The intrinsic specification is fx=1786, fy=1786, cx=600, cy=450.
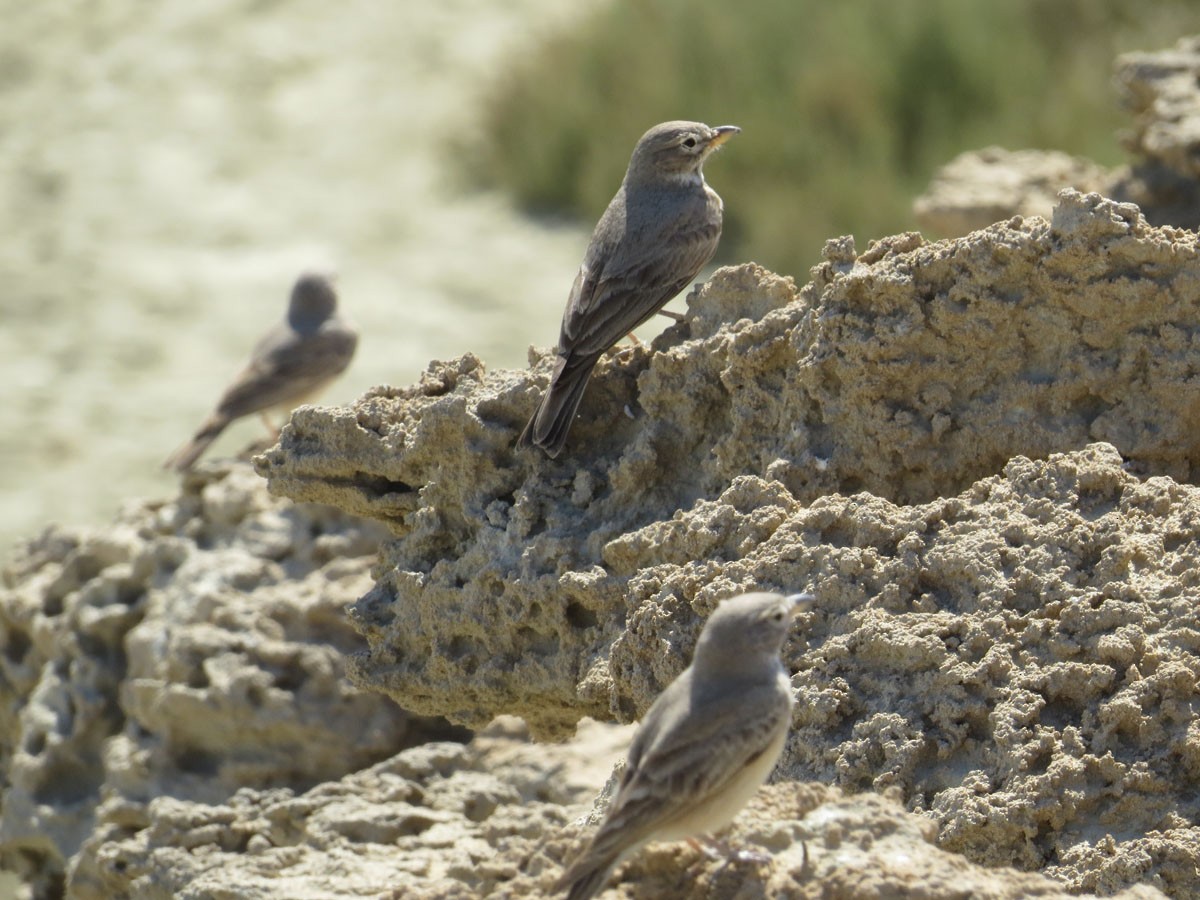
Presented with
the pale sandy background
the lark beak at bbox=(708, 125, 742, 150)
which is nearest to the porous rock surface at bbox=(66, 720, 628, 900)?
the lark beak at bbox=(708, 125, 742, 150)

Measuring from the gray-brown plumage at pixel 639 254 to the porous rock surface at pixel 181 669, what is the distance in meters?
1.52

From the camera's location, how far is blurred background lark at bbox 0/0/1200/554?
14469 millimetres

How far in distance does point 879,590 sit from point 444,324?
11.0 meters

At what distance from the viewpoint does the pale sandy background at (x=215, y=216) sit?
46.5 feet

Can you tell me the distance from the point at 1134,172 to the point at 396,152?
10.6 meters

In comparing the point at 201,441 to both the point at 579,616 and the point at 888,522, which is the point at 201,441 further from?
the point at 888,522

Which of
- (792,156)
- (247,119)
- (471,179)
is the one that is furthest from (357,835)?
(247,119)

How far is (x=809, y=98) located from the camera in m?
16.2

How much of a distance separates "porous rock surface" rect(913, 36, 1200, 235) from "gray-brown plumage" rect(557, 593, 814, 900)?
4.37m

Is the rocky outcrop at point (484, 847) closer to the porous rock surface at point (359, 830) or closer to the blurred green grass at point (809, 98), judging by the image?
the porous rock surface at point (359, 830)

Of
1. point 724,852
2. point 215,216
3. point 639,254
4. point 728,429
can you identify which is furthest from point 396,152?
point 724,852

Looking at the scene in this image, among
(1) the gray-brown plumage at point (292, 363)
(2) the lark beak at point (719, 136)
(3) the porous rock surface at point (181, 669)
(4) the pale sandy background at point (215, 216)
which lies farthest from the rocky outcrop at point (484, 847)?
(4) the pale sandy background at point (215, 216)

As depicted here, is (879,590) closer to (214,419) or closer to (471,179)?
(214,419)

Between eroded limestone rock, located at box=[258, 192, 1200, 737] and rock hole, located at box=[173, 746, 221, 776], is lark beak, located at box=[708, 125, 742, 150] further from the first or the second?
rock hole, located at box=[173, 746, 221, 776]
